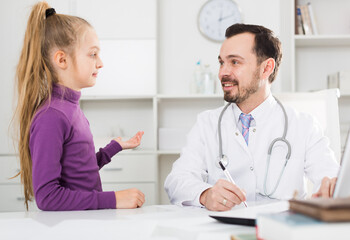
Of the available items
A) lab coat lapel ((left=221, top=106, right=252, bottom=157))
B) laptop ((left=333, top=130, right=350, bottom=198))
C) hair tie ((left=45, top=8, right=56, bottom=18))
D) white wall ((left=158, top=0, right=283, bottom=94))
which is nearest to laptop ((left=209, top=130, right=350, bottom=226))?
laptop ((left=333, top=130, right=350, bottom=198))

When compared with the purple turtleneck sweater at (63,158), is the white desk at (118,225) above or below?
below

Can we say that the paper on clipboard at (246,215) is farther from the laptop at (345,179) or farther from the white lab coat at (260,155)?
the white lab coat at (260,155)

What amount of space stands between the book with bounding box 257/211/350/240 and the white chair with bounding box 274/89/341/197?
1371mm

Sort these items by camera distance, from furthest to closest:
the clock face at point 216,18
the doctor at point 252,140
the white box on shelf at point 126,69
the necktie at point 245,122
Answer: the clock face at point 216,18 < the white box on shelf at point 126,69 < the necktie at point 245,122 < the doctor at point 252,140

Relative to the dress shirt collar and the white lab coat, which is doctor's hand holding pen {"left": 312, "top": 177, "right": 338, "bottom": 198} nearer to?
the white lab coat

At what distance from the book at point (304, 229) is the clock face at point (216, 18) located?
10.1 feet

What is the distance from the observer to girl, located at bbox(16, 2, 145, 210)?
3.71 ft

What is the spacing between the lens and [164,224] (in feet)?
2.97

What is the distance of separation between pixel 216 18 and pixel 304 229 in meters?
3.19

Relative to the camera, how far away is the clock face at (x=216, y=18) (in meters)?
3.52

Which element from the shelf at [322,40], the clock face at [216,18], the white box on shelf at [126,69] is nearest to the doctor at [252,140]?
the shelf at [322,40]

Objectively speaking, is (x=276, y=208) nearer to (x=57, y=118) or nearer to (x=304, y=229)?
(x=304, y=229)

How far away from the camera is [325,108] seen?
1.89 m

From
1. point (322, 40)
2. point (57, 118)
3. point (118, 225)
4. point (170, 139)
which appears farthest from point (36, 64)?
point (322, 40)
